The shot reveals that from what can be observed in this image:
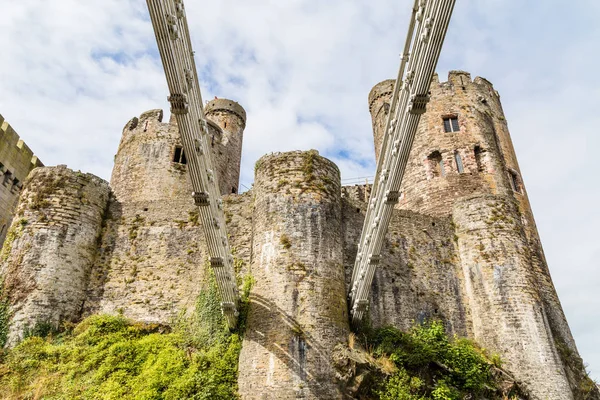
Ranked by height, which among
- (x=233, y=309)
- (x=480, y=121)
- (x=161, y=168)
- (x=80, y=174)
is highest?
(x=480, y=121)

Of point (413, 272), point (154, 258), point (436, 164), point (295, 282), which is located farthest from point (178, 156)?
point (295, 282)

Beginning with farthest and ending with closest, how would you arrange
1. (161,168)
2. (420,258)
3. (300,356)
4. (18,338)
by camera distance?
(161,168)
(420,258)
(18,338)
(300,356)

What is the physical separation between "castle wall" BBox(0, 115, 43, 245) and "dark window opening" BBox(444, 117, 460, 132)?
1973cm

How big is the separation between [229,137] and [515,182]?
1503 cm

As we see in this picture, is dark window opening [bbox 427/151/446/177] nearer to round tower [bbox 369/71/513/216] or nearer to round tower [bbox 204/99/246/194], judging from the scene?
round tower [bbox 369/71/513/216]

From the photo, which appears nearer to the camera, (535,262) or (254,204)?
(254,204)

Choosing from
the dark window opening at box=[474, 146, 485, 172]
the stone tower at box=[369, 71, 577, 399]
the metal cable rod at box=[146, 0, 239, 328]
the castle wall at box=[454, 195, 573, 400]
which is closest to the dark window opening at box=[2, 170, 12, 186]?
the metal cable rod at box=[146, 0, 239, 328]

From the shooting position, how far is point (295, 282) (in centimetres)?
1176

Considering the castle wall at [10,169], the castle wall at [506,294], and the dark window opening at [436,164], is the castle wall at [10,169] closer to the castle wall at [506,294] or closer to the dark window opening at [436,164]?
the dark window opening at [436,164]

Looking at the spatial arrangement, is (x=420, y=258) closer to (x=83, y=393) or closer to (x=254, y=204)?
(x=254, y=204)

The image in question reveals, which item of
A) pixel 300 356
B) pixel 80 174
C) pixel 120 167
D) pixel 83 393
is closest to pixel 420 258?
pixel 300 356

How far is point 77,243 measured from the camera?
14.5m

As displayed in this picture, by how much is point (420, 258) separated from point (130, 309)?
877 centimetres

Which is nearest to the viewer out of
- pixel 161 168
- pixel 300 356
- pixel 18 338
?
pixel 300 356
